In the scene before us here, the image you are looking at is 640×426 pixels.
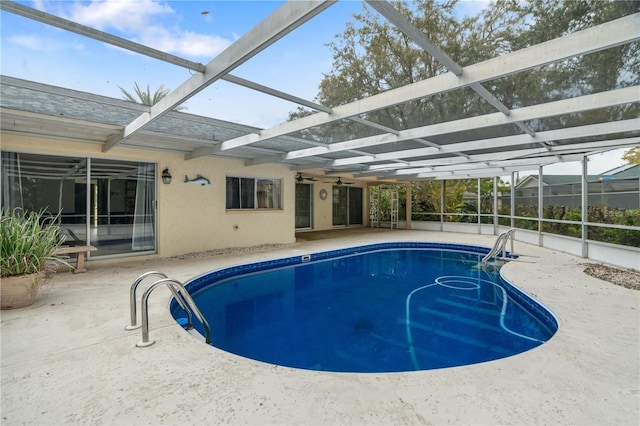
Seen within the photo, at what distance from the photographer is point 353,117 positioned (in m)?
4.51

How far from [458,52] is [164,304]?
4.67 meters

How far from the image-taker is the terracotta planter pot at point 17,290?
148 inches

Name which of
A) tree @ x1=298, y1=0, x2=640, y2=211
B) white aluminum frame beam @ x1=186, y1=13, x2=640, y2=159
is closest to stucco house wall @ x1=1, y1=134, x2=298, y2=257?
tree @ x1=298, y1=0, x2=640, y2=211

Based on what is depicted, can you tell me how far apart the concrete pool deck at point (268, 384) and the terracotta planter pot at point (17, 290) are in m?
0.36

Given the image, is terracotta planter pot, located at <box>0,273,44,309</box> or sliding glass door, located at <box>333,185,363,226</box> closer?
terracotta planter pot, located at <box>0,273,44,309</box>

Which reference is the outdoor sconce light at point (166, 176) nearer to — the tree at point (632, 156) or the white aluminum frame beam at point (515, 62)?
the white aluminum frame beam at point (515, 62)

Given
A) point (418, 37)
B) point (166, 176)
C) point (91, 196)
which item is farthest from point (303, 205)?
point (418, 37)

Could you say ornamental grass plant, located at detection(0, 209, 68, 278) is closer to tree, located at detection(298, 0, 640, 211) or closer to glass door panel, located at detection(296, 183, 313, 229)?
tree, located at detection(298, 0, 640, 211)

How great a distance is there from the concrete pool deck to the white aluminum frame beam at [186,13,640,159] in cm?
273

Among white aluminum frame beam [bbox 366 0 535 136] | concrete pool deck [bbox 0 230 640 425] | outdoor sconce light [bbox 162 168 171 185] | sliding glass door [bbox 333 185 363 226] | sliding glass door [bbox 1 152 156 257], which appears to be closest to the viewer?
concrete pool deck [bbox 0 230 640 425]

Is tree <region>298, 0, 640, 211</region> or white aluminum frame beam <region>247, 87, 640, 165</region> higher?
tree <region>298, 0, 640, 211</region>

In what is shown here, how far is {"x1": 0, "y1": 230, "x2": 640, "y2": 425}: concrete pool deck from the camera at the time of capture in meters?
1.94

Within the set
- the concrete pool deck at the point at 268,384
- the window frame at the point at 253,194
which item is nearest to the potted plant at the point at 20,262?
the concrete pool deck at the point at 268,384

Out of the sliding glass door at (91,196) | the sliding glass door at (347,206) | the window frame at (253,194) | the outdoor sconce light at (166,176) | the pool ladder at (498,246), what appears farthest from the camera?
the sliding glass door at (347,206)
